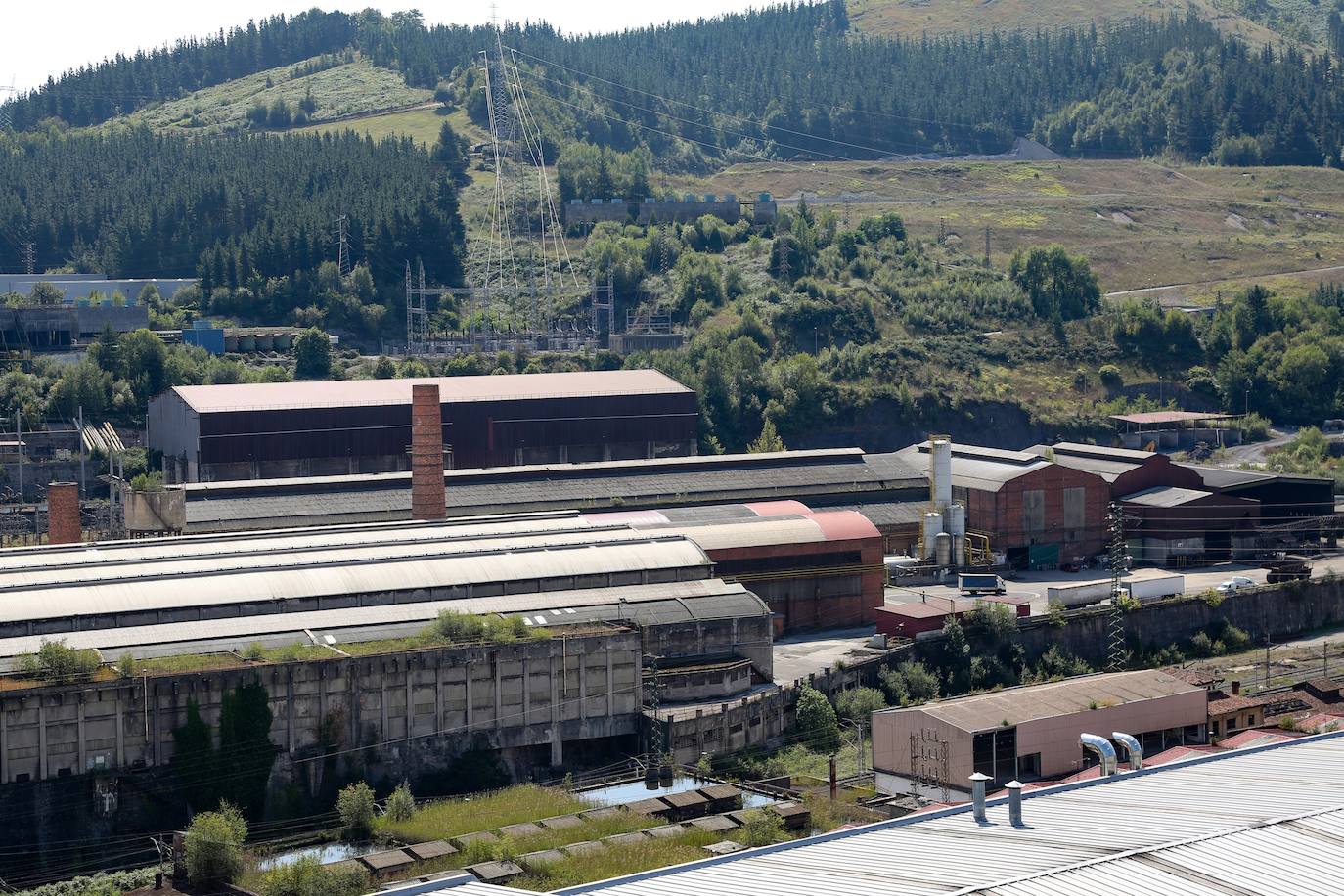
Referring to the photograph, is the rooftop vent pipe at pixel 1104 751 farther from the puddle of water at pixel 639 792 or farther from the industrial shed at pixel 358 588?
the industrial shed at pixel 358 588

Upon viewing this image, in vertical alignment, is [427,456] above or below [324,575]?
above

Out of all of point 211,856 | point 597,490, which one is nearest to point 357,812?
point 211,856

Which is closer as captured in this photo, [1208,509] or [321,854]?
[321,854]

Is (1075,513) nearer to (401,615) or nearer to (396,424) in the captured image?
(396,424)

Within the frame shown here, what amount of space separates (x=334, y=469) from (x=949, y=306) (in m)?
53.8

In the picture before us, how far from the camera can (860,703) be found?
5616 centimetres

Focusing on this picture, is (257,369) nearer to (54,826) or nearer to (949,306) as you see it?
(949,306)

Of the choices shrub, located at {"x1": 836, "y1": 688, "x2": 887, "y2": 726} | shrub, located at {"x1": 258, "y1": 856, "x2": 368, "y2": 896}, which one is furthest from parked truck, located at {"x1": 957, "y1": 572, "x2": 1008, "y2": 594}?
shrub, located at {"x1": 258, "y1": 856, "x2": 368, "y2": 896}

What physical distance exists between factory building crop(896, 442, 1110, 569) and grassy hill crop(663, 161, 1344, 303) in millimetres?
57510

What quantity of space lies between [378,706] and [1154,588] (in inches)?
1291

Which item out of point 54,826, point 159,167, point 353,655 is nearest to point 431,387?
point 353,655

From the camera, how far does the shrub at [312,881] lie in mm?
36781

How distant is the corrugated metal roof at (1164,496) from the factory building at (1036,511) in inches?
59.2

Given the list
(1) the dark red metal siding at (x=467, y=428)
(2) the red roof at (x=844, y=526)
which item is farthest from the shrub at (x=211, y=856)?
(1) the dark red metal siding at (x=467, y=428)
